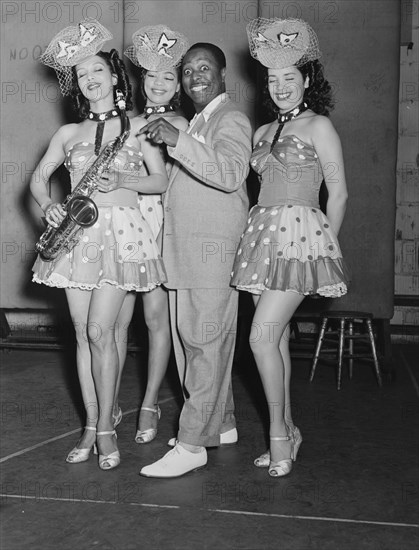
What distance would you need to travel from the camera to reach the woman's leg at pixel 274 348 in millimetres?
2551

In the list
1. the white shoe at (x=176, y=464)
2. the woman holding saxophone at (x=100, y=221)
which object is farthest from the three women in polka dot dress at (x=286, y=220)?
the woman holding saxophone at (x=100, y=221)

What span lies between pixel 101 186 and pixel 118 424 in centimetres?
121

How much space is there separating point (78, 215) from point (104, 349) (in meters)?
0.48

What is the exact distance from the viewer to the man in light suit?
2.60 meters

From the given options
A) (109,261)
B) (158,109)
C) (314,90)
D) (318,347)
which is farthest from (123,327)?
(318,347)

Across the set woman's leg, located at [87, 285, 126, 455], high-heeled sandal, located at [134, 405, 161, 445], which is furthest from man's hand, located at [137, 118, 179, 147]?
high-heeled sandal, located at [134, 405, 161, 445]

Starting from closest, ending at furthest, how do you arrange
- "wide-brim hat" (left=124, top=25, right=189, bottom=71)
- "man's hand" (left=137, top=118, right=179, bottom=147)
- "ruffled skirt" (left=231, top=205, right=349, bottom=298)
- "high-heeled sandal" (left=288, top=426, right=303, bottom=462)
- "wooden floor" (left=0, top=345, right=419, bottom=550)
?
"wooden floor" (left=0, top=345, right=419, bottom=550), "man's hand" (left=137, top=118, right=179, bottom=147), "ruffled skirt" (left=231, top=205, right=349, bottom=298), "high-heeled sandal" (left=288, top=426, right=303, bottom=462), "wide-brim hat" (left=124, top=25, right=189, bottom=71)

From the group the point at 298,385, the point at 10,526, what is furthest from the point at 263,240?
the point at 298,385

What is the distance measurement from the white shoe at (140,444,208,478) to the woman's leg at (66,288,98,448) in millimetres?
290

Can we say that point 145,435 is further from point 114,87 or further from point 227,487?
point 114,87

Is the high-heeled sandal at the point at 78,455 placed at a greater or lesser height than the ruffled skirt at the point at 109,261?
lesser

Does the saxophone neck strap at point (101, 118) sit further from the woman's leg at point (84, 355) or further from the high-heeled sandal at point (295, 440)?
the high-heeled sandal at point (295, 440)

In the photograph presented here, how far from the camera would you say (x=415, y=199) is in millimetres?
5590

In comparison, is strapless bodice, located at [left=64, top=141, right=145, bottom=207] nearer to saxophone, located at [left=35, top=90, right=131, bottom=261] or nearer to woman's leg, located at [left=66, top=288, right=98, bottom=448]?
saxophone, located at [left=35, top=90, right=131, bottom=261]
